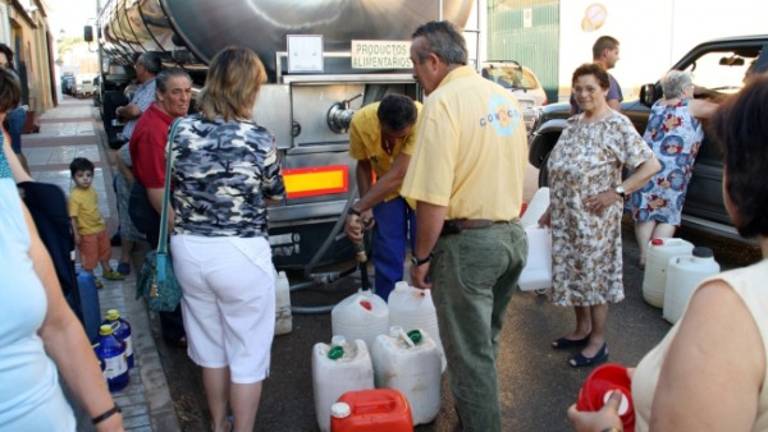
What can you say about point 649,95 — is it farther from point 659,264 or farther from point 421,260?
point 421,260

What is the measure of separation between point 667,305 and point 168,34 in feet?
13.0

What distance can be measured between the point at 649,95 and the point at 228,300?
4601 mm

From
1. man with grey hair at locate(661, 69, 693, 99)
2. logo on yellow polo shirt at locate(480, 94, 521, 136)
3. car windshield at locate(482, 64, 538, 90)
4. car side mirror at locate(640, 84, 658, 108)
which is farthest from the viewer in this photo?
car windshield at locate(482, 64, 538, 90)

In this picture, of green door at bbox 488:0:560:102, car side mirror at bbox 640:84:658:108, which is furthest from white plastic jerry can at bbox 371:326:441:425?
green door at bbox 488:0:560:102

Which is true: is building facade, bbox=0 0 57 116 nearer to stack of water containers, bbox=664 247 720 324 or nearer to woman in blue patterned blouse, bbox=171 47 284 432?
woman in blue patterned blouse, bbox=171 47 284 432

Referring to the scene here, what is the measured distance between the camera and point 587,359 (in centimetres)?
381

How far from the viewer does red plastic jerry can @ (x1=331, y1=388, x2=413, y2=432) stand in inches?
97.1

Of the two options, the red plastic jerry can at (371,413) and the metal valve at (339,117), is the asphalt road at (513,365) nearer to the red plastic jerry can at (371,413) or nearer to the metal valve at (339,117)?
the red plastic jerry can at (371,413)

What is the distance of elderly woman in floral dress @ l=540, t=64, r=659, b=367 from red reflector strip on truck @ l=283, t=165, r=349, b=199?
5.60ft

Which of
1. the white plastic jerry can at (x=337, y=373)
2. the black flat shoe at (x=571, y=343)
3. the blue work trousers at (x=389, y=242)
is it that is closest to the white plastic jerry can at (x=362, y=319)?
the white plastic jerry can at (x=337, y=373)

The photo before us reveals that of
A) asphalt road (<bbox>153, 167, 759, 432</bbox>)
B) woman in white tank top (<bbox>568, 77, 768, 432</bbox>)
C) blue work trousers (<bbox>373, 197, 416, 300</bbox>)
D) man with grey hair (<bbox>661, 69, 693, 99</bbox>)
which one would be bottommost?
asphalt road (<bbox>153, 167, 759, 432</bbox>)

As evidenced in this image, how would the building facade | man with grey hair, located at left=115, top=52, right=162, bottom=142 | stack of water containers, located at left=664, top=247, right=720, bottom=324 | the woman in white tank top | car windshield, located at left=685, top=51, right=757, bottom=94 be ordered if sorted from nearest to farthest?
the woman in white tank top, stack of water containers, located at left=664, top=247, right=720, bottom=324, man with grey hair, located at left=115, top=52, right=162, bottom=142, car windshield, located at left=685, top=51, right=757, bottom=94, the building facade

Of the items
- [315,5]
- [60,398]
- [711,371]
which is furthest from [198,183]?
[315,5]

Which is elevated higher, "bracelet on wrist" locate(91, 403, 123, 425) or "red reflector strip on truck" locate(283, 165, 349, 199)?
"red reflector strip on truck" locate(283, 165, 349, 199)
